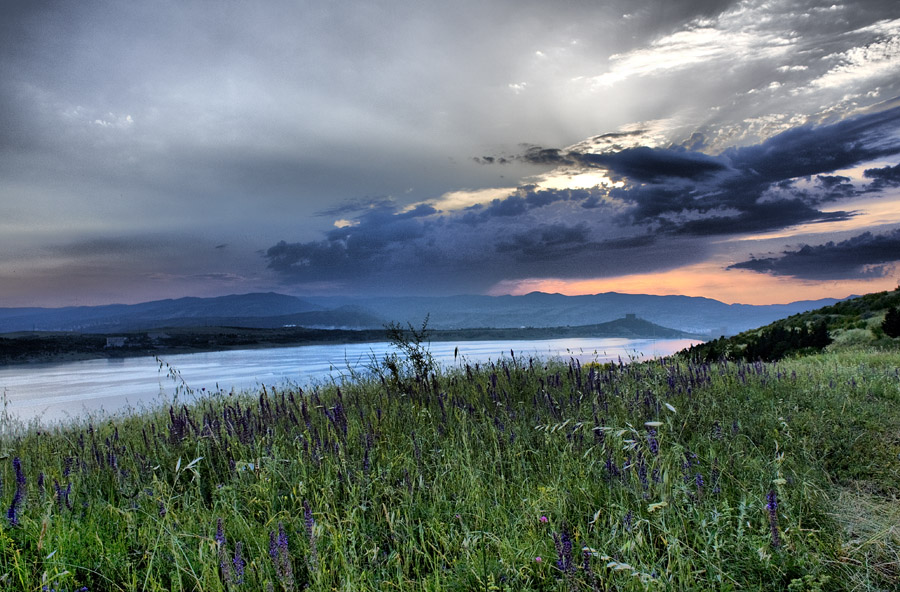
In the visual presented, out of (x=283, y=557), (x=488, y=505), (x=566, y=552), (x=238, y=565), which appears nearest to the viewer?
(x=566, y=552)

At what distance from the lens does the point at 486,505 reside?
364cm

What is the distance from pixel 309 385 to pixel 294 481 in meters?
8.63

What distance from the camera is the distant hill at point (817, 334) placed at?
16500mm

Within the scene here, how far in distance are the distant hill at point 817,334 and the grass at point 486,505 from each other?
1118 cm

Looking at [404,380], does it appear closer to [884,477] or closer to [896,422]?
[884,477]

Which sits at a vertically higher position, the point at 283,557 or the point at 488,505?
the point at 283,557

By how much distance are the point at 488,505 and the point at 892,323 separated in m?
17.6

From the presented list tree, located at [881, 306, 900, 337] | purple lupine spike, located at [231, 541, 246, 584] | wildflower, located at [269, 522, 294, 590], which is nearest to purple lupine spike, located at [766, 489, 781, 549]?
wildflower, located at [269, 522, 294, 590]

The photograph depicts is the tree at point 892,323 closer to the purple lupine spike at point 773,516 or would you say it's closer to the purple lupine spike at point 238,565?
the purple lupine spike at point 773,516

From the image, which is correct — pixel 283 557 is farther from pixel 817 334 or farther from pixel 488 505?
pixel 817 334

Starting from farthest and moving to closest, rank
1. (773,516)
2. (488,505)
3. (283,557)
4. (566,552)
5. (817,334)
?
(817,334) < (488,505) < (773,516) < (283,557) < (566,552)

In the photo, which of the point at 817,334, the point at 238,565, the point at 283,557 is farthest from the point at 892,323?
the point at 238,565

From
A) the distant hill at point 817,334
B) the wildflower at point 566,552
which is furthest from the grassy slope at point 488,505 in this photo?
the distant hill at point 817,334

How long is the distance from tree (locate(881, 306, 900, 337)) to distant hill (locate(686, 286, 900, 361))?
19cm
